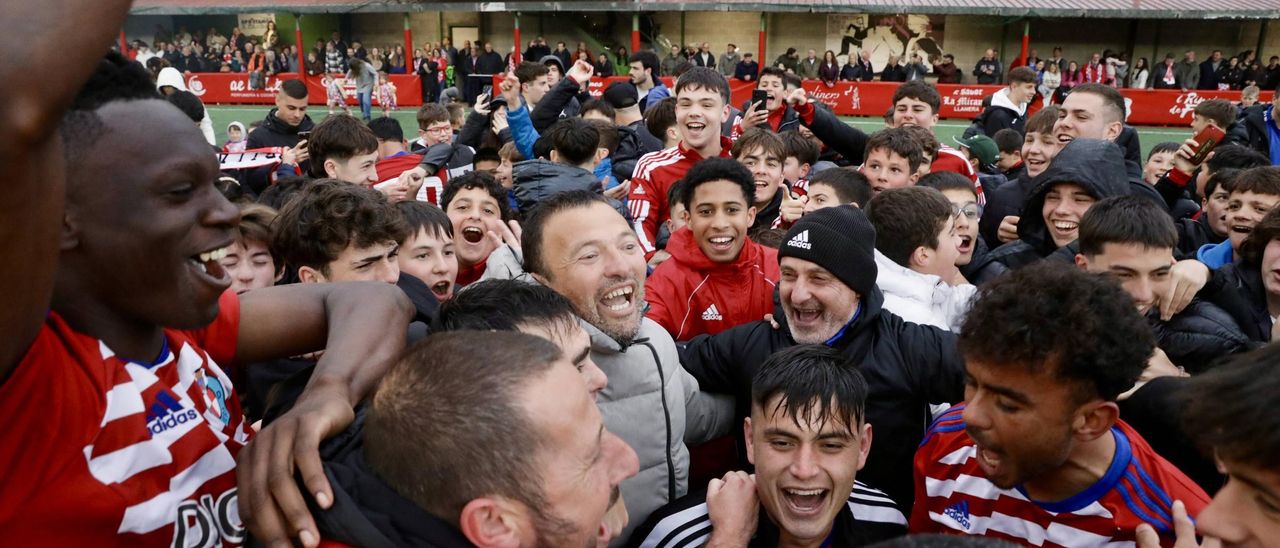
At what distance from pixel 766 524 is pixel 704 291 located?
5.32 ft

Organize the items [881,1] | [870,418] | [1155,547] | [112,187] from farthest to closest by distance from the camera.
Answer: [881,1], [870,418], [1155,547], [112,187]

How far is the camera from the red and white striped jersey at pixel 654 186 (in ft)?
18.7

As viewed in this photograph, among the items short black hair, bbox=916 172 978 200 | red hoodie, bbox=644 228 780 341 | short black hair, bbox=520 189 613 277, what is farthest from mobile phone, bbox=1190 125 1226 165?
short black hair, bbox=520 189 613 277

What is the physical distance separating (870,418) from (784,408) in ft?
1.78

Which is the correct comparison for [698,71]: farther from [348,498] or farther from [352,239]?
[348,498]

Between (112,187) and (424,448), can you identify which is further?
(424,448)

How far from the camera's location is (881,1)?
89.6ft

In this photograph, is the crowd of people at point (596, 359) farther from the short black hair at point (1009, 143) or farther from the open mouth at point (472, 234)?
the short black hair at point (1009, 143)

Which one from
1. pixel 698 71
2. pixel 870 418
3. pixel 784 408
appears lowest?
pixel 870 418

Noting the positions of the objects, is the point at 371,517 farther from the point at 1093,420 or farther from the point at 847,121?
the point at 847,121

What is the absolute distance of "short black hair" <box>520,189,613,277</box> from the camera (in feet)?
10.1

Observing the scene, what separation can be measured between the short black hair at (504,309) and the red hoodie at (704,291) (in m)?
1.68

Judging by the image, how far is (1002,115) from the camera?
9.59 metres

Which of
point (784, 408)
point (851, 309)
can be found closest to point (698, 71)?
point (851, 309)
